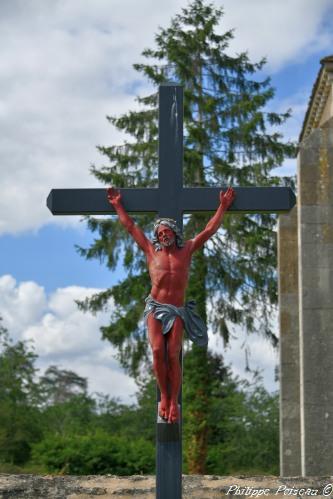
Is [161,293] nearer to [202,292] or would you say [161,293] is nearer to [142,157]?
[202,292]

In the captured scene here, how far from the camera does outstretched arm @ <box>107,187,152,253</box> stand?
646 cm

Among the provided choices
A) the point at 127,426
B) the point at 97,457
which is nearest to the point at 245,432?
the point at 127,426

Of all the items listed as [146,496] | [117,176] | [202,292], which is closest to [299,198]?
[146,496]

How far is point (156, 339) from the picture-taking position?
6.03m

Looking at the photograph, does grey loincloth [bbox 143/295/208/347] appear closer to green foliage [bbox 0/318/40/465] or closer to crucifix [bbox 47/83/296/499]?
crucifix [bbox 47/83/296/499]

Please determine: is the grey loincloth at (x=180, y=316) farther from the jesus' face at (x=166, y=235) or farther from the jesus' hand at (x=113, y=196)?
the jesus' hand at (x=113, y=196)

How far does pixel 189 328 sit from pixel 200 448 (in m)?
14.3

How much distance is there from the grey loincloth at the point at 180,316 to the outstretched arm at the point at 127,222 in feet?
1.68

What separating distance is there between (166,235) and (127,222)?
46cm

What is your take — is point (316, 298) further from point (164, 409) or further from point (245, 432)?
point (245, 432)

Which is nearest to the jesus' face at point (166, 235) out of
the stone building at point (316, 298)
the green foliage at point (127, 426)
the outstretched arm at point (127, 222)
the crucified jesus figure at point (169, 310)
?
the crucified jesus figure at point (169, 310)

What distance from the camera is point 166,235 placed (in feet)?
20.5

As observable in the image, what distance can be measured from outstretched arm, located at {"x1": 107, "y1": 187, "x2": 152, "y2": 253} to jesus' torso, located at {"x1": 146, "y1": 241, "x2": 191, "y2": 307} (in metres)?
0.23

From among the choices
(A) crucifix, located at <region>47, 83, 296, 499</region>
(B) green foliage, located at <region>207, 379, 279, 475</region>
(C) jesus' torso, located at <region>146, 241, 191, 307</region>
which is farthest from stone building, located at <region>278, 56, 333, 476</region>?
(B) green foliage, located at <region>207, 379, 279, 475</region>
